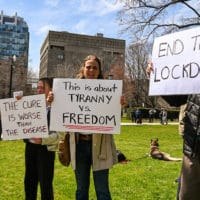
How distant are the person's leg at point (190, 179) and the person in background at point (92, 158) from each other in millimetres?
1186

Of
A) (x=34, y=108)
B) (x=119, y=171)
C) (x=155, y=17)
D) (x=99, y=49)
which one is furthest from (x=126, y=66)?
(x=34, y=108)

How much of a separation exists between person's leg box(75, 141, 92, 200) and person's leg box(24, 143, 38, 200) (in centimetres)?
88

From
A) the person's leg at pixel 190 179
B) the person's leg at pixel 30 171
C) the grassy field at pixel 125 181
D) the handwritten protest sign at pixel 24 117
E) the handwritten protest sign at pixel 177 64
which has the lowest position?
the grassy field at pixel 125 181

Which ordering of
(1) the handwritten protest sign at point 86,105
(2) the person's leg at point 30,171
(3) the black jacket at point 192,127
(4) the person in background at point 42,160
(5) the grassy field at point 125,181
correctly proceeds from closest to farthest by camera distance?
(3) the black jacket at point 192,127, (1) the handwritten protest sign at point 86,105, (4) the person in background at point 42,160, (2) the person's leg at point 30,171, (5) the grassy field at point 125,181

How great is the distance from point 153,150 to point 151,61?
1.02m

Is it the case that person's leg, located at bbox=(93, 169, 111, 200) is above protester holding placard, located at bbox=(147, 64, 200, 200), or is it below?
below

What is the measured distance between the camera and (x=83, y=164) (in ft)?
13.6

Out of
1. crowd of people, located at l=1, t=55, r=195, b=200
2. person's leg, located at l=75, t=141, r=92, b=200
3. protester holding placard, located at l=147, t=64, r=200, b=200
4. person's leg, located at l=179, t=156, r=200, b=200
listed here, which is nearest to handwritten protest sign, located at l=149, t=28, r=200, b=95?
crowd of people, located at l=1, t=55, r=195, b=200

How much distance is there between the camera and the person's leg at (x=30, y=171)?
4.88 m

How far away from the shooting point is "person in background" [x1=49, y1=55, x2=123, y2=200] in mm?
4133

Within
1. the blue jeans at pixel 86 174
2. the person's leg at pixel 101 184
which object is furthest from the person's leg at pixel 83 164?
the person's leg at pixel 101 184

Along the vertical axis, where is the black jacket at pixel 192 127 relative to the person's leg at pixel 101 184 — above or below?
above

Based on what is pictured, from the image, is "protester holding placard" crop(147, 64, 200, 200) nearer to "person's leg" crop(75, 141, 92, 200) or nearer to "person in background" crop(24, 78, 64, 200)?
"person's leg" crop(75, 141, 92, 200)

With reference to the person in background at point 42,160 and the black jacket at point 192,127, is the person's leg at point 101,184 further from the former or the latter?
the black jacket at point 192,127
